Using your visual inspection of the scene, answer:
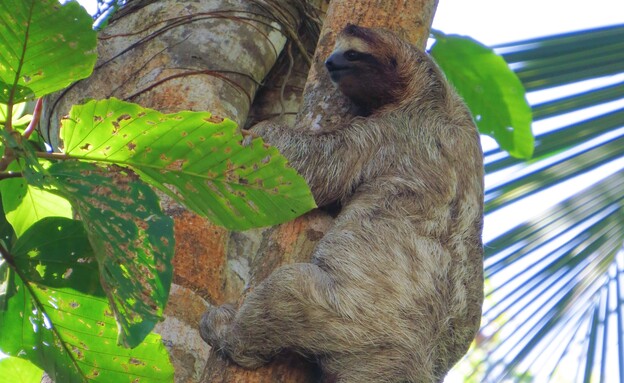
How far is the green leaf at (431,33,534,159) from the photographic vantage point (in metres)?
4.84

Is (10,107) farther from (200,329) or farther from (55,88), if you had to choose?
(200,329)

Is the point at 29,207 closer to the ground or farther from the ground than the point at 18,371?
farther from the ground

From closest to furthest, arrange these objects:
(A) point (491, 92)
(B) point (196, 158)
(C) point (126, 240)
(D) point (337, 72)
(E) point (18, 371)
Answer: (C) point (126, 240), (B) point (196, 158), (E) point (18, 371), (D) point (337, 72), (A) point (491, 92)

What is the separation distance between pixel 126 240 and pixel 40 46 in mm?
714

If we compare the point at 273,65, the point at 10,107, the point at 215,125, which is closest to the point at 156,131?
the point at 215,125

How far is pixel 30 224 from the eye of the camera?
3.09 m

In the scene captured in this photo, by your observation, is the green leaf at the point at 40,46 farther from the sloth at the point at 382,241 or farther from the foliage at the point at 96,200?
the sloth at the point at 382,241

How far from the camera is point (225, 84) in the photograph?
5496 mm

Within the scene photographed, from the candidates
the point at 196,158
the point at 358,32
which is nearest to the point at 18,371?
the point at 196,158

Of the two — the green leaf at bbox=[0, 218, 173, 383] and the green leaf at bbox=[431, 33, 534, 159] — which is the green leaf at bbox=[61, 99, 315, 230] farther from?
the green leaf at bbox=[431, 33, 534, 159]

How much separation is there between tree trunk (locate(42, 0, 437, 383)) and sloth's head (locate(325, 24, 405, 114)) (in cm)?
9

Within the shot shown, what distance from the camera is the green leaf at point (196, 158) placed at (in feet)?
9.25

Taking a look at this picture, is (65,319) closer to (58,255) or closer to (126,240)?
(58,255)

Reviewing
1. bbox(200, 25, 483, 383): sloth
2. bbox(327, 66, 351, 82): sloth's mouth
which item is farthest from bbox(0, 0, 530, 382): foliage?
bbox(327, 66, 351, 82): sloth's mouth
